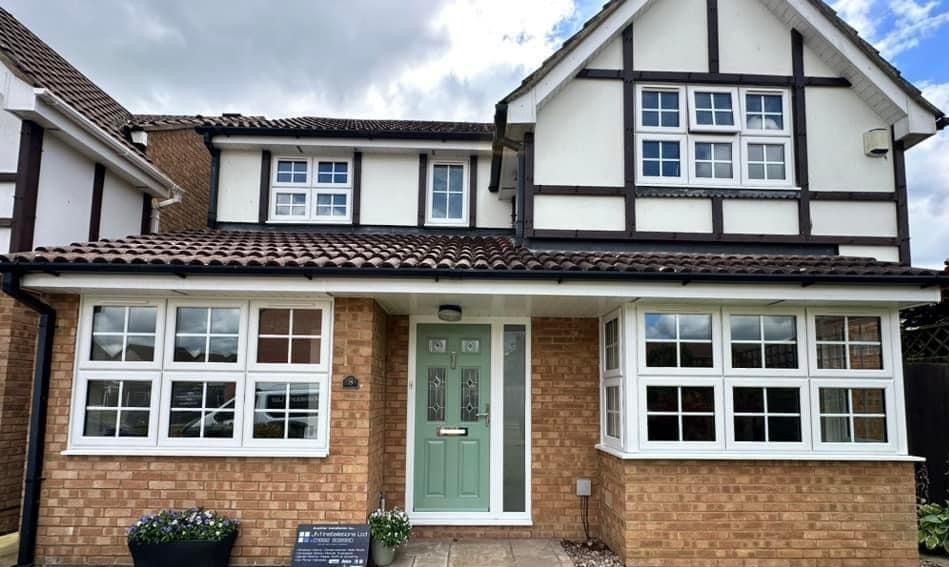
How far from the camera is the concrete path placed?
19.7ft

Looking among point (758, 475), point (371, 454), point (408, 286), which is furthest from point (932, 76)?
point (371, 454)

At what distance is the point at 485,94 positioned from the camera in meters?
18.8

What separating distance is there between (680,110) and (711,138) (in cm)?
53

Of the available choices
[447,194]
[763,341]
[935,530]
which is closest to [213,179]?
[447,194]

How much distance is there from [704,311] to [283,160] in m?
6.88

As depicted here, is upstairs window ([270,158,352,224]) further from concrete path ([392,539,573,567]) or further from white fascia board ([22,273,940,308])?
concrete path ([392,539,573,567])

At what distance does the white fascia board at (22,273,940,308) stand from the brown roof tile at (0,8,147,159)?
9.52ft

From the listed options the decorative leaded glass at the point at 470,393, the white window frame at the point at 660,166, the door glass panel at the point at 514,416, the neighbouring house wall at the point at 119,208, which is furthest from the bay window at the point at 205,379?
the white window frame at the point at 660,166

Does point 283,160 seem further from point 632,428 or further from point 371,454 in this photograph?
point 632,428

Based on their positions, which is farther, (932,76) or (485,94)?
(485,94)

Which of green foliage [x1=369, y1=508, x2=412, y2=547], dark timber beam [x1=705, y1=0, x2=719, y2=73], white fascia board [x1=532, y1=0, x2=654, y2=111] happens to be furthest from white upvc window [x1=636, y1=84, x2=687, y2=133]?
green foliage [x1=369, y1=508, x2=412, y2=547]

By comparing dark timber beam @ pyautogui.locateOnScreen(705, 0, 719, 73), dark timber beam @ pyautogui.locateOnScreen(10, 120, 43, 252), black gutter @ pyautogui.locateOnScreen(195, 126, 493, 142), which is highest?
dark timber beam @ pyautogui.locateOnScreen(705, 0, 719, 73)

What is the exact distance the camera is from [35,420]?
5715 millimetres

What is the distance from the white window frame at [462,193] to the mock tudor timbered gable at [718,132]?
1922mm
